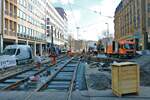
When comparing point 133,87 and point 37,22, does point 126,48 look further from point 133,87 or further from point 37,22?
point 37,22

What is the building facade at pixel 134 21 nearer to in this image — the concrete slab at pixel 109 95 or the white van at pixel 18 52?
the white van at pixel 18 52

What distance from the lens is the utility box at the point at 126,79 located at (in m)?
12.0

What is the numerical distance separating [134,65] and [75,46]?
15173 cm

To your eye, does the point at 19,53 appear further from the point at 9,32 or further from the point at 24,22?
the point at 24,22

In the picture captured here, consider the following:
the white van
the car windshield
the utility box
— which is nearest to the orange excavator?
the white van

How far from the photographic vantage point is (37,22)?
9581cm

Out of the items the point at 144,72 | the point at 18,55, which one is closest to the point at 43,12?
Result: the point at 18,55

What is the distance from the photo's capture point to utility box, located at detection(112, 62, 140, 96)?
39.3ft

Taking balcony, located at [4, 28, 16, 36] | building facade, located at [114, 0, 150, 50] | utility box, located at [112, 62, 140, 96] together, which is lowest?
utility box, located at [112, 62, 140, 96]

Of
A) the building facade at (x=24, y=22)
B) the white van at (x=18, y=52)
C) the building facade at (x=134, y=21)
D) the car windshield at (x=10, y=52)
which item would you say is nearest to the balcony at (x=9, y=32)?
the building facade at (x=24, y=22)

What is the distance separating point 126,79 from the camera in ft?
39.7

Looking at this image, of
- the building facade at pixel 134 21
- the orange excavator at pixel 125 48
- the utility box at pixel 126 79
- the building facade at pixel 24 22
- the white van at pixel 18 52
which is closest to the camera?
the utility box at pixel 126 79

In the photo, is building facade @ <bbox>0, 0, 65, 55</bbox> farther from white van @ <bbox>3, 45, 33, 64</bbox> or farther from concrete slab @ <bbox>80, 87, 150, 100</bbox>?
concrete slab @ <bbox>80, 87, 150, 100</bbox>

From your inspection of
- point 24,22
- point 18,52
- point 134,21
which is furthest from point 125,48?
point 134,21
